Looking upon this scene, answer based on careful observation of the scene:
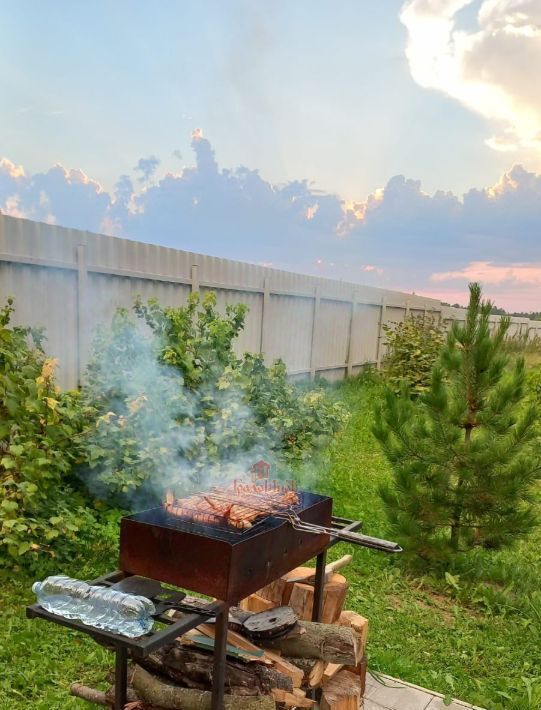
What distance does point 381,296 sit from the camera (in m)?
13.5

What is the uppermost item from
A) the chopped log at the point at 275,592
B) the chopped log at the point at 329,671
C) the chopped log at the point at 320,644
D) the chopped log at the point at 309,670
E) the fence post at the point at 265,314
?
the fence post at the point at 265,314

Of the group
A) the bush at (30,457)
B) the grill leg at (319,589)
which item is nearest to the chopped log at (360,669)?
the grill leg at (319,589)

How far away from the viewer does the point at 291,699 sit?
2.27m

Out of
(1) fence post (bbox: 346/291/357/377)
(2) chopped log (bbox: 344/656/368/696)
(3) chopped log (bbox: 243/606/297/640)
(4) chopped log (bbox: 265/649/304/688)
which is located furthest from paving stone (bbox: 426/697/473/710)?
(1) fence post (bbox: 346/291/357/377)

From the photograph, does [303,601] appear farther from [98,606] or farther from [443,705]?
[98,606]

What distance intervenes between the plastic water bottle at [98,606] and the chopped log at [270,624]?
724 millimetres

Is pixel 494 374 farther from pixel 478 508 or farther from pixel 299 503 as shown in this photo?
pixel 299 503

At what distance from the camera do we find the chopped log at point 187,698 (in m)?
2.09

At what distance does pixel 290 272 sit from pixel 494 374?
5.76 meters

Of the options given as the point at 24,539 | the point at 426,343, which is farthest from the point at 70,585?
the point at 426,343

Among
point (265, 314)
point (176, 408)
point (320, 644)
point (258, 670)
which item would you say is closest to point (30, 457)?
point (176, 408)

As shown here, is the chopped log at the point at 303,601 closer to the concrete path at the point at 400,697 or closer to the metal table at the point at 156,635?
the concrete path at the point at 400,697

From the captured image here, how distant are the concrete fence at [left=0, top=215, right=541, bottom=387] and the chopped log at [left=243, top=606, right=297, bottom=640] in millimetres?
2751

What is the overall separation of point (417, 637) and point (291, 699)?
154 centimetres
